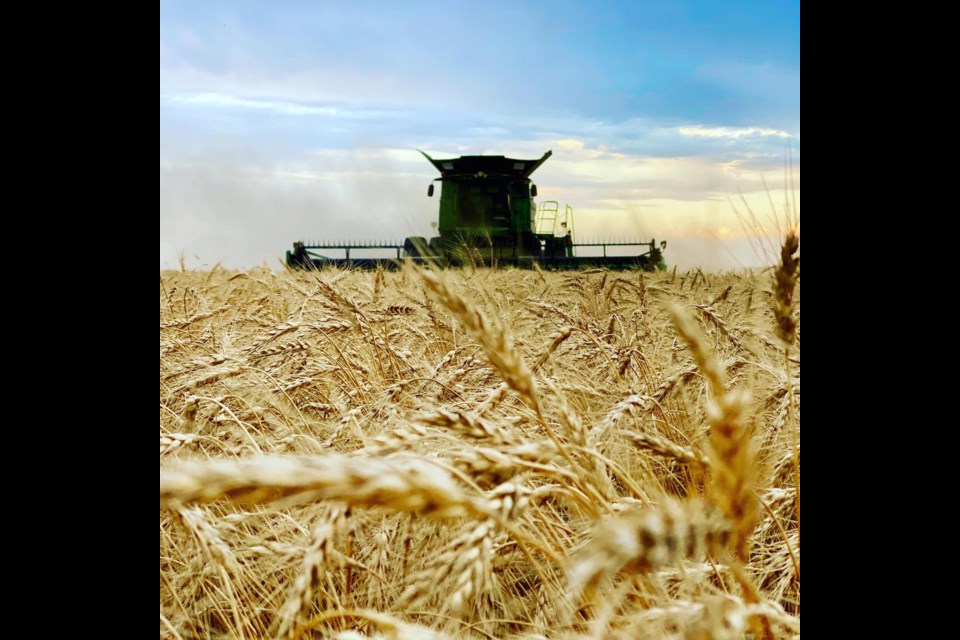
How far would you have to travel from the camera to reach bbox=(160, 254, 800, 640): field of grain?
1.52ft

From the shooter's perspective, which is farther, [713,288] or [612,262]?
[612,262]

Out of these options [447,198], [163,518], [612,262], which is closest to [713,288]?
[163,518]

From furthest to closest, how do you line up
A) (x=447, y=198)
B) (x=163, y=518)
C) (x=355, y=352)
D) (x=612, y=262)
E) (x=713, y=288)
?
1. (x=447, y=198)
2. (x=612, y=262)
3. (x=713, y=288)
4. (x=355, y=352)
5. (x=163, y=518)

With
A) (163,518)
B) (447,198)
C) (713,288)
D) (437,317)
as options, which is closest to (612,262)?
(447,198)

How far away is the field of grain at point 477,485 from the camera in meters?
0.46

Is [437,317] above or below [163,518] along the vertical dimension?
above

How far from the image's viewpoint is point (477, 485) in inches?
23.9
